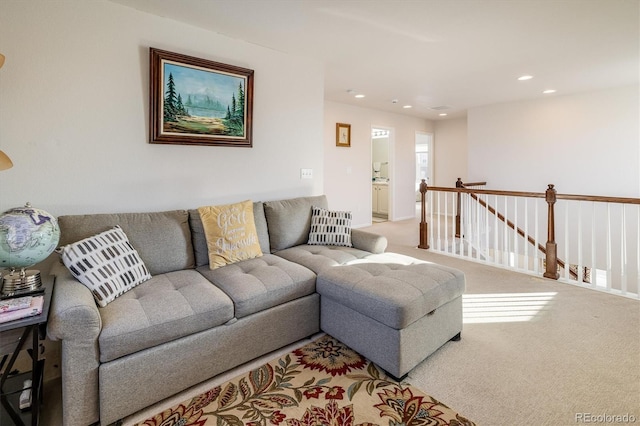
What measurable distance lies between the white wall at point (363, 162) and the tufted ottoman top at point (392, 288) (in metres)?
3.58

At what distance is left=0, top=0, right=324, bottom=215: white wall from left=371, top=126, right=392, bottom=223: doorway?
13.7ft

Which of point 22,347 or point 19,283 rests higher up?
point 19,283

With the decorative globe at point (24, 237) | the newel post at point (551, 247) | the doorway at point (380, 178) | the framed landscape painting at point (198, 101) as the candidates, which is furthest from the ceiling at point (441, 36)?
the doorway at point (380, 178)

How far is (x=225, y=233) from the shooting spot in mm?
2426

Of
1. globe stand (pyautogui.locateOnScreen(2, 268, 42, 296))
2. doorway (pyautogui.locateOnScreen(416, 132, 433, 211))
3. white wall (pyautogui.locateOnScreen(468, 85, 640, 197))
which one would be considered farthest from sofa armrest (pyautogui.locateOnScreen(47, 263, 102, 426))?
doorway (pyautogui.locateOnScreen(416, 132, 433, 211))

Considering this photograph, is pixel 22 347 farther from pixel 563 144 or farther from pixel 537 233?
pixel 563 144

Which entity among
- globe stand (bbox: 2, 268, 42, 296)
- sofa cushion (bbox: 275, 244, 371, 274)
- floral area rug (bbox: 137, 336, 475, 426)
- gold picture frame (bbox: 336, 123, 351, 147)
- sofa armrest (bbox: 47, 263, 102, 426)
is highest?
gold picture frame (bbox: 336, 123, 351, 147)

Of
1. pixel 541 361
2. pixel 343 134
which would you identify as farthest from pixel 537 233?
pixel 343 134

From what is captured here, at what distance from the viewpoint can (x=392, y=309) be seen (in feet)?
5.80

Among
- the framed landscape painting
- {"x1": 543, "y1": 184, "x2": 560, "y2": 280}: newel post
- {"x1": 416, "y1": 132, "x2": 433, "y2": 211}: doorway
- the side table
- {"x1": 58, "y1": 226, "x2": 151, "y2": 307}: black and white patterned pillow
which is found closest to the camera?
the side table

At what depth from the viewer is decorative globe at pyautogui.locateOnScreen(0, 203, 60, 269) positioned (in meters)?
1.48

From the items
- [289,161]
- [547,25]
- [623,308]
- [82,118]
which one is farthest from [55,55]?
[623,308]

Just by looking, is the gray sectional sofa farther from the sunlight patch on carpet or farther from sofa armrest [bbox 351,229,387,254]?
the sunlight patch on carpet

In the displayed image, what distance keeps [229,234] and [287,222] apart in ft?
2.10
